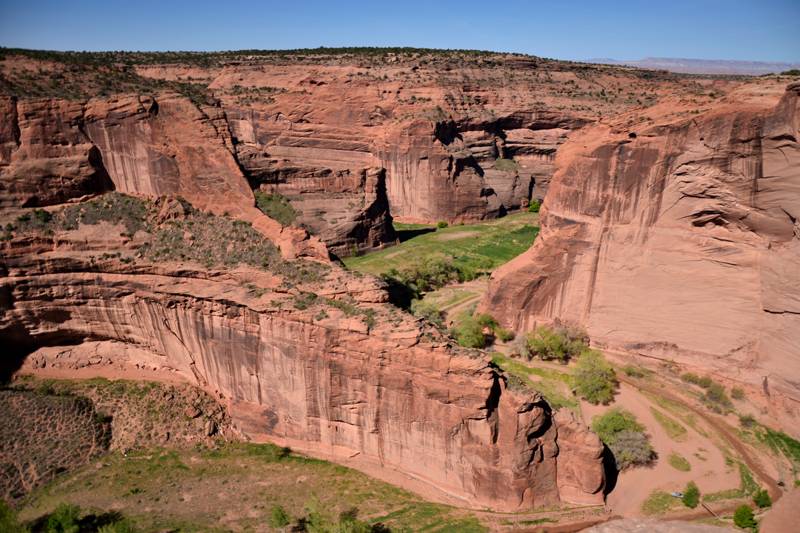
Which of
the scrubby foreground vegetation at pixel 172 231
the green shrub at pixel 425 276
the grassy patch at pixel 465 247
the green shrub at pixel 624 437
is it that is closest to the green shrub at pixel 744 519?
the green shrub at pixel 624 437

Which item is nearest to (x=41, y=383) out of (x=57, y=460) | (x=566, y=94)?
(x=57, y=460)

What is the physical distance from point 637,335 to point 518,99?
43.5 meters

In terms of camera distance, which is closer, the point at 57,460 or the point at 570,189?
the point at 57,460

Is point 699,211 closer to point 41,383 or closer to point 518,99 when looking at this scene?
point 41,383

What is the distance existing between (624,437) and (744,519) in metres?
4.86

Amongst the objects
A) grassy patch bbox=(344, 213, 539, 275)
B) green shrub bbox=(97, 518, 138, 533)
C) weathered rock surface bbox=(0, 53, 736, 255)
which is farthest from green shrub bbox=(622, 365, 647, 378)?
green shrub bbox=(97, 518, 138, 533)

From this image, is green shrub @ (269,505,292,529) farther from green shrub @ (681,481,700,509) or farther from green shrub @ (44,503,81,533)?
green shrub @ (681,481,700,509)

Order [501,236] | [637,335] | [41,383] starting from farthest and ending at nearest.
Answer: [501,236], [637,335], [41,383]

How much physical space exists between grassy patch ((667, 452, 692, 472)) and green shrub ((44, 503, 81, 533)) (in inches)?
854

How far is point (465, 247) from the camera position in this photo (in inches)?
1855

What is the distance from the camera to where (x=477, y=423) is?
18.8 metres

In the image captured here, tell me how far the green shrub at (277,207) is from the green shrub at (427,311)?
1003 cm

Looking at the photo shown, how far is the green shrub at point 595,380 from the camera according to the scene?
25.1 meters

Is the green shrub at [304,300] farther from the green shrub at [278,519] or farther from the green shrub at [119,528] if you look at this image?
the green shrub at [119,528]
